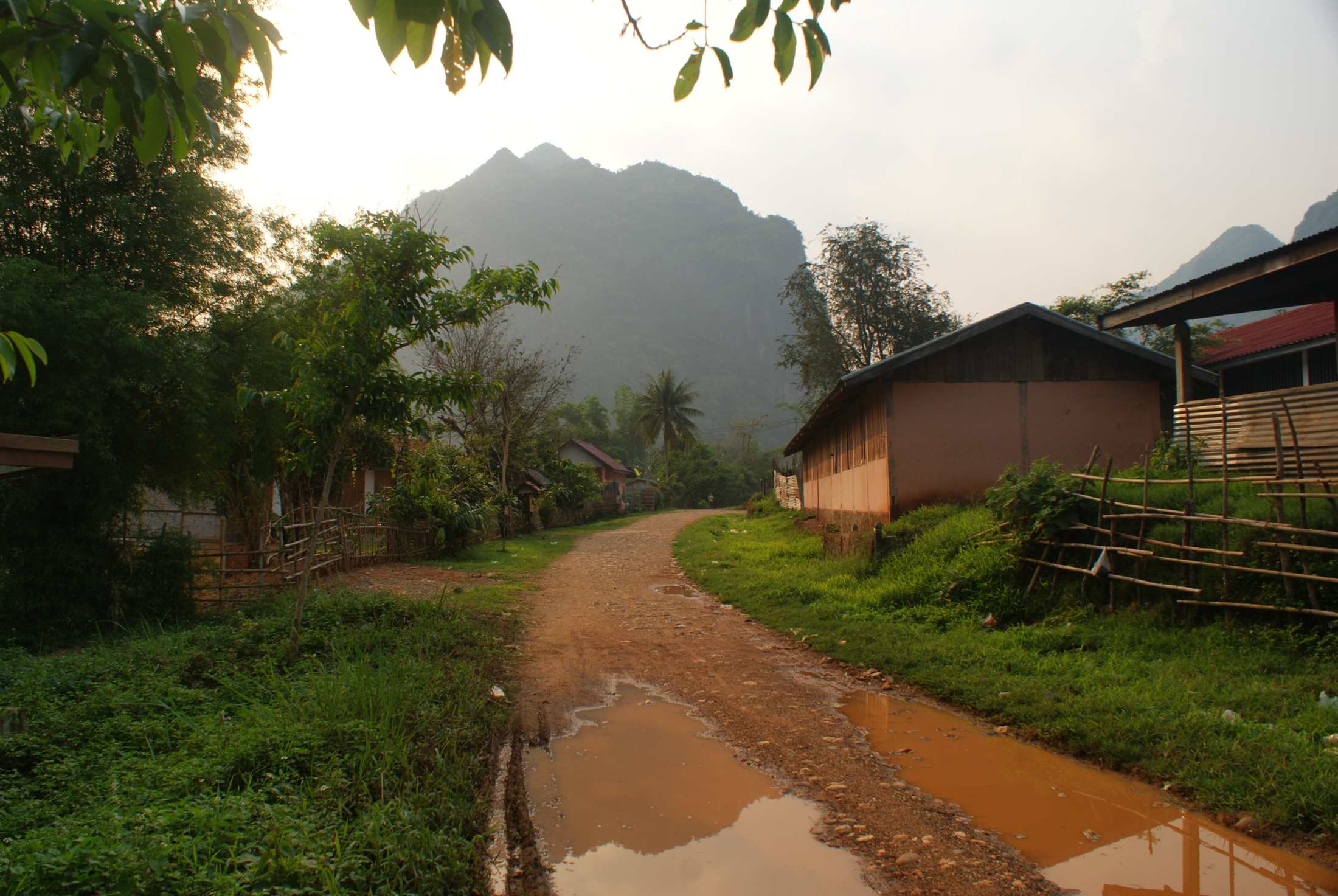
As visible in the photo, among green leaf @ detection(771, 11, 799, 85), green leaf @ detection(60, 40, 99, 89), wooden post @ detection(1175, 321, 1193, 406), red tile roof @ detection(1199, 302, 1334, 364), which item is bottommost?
green leaf @ detection(60, 40, 99, 89)

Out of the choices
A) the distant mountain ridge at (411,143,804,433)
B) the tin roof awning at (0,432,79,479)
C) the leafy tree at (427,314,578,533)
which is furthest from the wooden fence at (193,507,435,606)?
the distant mountain ridge at (411,143,804,433)

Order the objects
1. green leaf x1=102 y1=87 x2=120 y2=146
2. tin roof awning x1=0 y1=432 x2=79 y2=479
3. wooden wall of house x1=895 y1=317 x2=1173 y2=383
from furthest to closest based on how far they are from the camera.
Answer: wooden wall of house x1=895 y1=317 x2=1173 y2=383, tin roof awning x1=0 y1=432 x2=79 y2=479, green leaf x1=102 y1=87 x2=120 y2=146

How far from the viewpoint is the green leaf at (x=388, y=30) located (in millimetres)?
1573

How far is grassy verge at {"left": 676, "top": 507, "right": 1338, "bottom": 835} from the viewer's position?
4.49 meters

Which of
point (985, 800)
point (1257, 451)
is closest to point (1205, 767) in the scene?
point (985, 800)

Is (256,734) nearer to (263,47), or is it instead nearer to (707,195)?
(263,47)

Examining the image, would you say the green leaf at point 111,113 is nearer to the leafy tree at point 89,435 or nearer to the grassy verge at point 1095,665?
the grassy verge at point 1095,665

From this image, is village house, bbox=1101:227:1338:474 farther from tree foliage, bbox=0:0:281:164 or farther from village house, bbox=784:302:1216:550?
tree foliage, bbox=0:0:281:164

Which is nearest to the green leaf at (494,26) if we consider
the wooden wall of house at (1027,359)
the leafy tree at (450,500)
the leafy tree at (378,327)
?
the leafy tree at (378,327)

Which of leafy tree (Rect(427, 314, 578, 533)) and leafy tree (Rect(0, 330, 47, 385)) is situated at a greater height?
leafy tree (Rect(427, 314, 578, 533))

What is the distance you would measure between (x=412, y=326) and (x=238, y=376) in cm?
441

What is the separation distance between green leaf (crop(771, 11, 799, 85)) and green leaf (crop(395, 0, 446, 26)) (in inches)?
35.2

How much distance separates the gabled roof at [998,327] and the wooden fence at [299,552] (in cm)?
896

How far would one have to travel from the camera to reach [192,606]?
→ 961 centimetres
